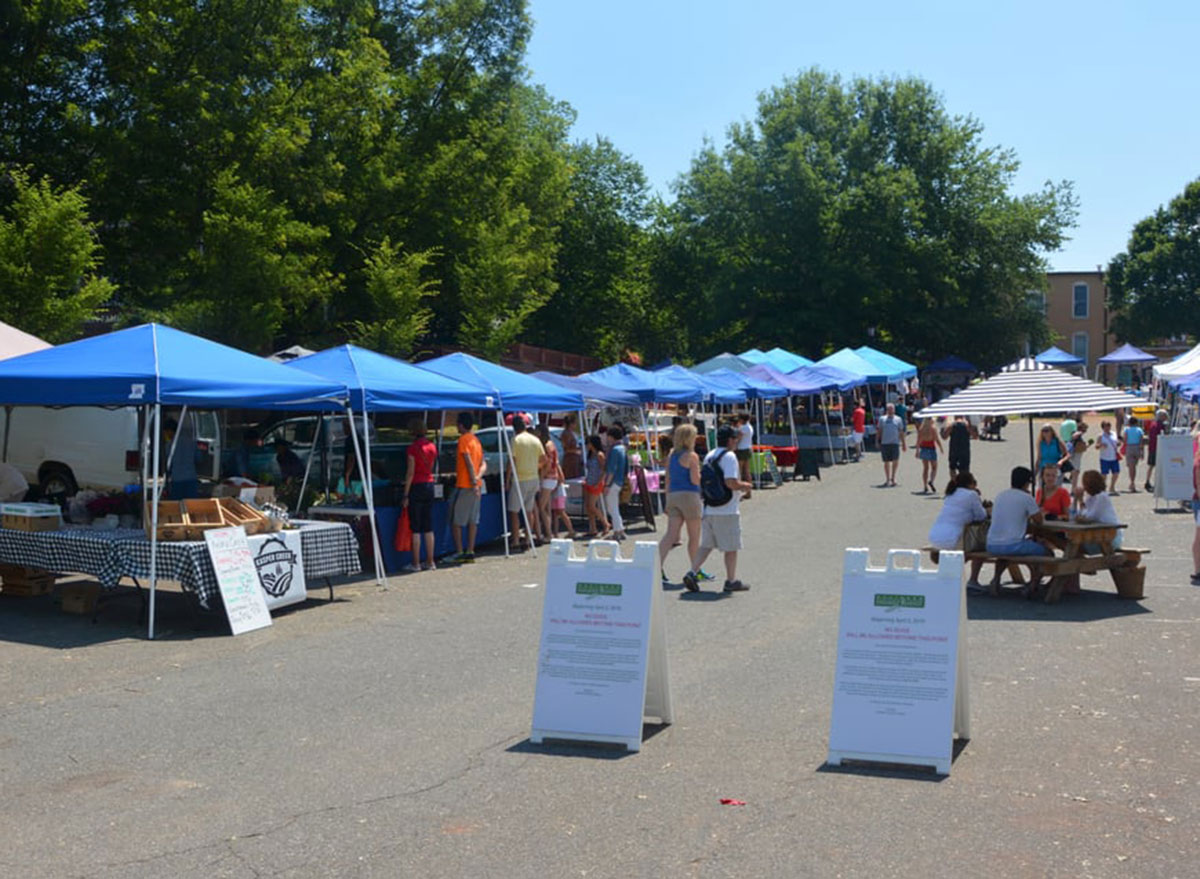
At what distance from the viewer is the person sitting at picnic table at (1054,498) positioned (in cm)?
1338

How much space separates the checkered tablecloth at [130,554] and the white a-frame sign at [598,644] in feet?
15.8

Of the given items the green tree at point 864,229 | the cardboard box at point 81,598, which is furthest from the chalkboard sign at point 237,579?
the green tree at point 864,229

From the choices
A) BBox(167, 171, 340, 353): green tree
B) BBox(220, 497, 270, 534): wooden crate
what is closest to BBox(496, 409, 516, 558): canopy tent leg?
BBox(220, 497, 270, 534): wooden crate

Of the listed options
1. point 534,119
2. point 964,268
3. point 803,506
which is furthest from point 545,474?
point 534,119

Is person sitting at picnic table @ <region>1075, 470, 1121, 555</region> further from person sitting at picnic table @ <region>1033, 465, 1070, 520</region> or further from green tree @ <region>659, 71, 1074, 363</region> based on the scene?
green tree @ <region>659, 71, 1074, 363</region>

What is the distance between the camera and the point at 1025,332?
55.5 meters

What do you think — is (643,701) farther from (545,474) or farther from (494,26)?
(494,26)

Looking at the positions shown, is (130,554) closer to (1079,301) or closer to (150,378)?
(150,378)

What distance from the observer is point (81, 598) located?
11656 mm

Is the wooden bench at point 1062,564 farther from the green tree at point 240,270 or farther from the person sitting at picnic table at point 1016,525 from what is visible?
the green tree at point 240,270

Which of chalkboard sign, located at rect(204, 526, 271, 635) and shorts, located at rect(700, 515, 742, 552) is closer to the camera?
chalkboard sign, located at rect(204, 526, 271, 635)

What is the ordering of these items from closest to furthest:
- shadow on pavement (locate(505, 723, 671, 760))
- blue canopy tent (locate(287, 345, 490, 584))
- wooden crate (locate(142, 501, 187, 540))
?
→ shadow on pavement (locate(505, 723, 671, 760)) → wooden crate (locate(142, 501, 187, 540)) → blue canopy tent (locate(287, 345, 490, 584))

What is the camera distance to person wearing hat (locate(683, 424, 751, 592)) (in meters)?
12.4

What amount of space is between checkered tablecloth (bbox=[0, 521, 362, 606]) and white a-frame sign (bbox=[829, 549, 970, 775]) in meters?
6.38
